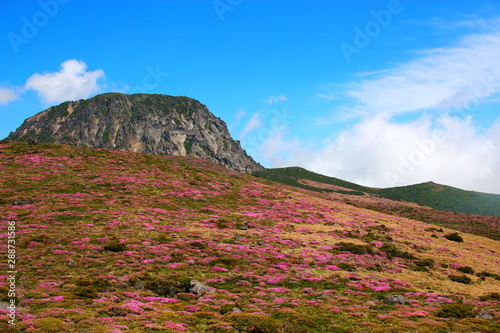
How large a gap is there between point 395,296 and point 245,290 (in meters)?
13.1

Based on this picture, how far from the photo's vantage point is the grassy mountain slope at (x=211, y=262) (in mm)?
20750

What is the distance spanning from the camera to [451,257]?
47.8 meters

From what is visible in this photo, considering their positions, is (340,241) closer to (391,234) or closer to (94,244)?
(391,234)

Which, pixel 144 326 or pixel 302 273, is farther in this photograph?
pixel 302 273

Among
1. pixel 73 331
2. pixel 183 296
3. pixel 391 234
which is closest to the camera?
pixel 73 331

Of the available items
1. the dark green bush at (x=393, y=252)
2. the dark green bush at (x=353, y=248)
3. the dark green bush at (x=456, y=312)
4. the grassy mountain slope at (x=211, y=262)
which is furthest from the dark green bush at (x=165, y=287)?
the dark green bush at (x=393, y=252)

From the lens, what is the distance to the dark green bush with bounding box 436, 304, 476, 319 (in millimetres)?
23531

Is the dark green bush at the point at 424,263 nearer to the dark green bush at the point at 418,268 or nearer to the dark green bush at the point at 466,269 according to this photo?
the dark green bush at the point at 418,268

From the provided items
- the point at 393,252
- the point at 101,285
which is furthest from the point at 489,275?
the point at 101,285

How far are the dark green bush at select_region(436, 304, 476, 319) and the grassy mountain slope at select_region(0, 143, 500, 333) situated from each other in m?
0.09

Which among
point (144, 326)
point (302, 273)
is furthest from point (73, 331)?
point (302, 273)

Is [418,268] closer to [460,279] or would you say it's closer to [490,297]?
[460,279]

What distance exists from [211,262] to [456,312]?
22.5m

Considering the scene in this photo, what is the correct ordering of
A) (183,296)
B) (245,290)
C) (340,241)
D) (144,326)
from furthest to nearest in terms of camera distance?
(340,241) → (245,290) → (183,296) → (144,326)
